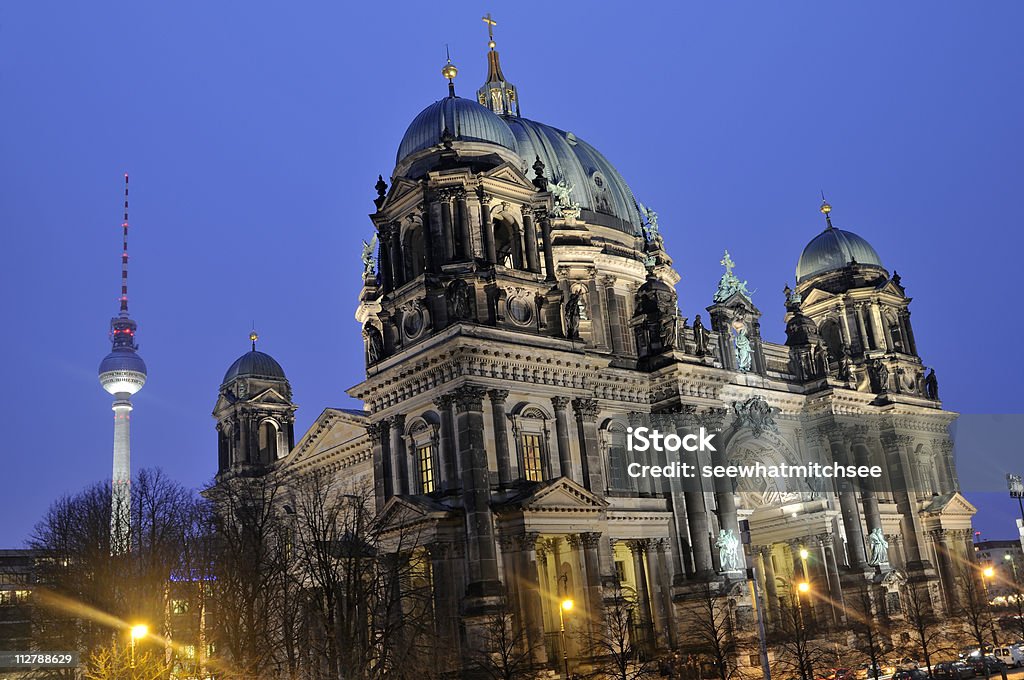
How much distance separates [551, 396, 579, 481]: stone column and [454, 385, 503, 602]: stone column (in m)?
5.32

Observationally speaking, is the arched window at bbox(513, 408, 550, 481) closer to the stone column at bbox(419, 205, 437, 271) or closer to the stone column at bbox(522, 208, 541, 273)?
the stone column at bbox(522, 208, 541, 273)

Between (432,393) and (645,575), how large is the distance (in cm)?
1720

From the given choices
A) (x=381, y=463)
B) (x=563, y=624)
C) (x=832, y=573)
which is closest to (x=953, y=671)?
(x=832, y=573)

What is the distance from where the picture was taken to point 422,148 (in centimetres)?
5834

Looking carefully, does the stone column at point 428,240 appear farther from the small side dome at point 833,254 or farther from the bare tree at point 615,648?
the small side dome at point 833,254

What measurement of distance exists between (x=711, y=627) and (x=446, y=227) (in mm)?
24338

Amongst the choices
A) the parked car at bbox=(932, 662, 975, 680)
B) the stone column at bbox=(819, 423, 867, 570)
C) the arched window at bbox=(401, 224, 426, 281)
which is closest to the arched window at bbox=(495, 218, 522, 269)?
the arched window at bbox=(401, 224, 426, 281)

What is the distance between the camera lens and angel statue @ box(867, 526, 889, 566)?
70438 mm

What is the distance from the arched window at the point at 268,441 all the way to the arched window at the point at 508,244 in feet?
110

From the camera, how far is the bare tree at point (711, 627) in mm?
51812

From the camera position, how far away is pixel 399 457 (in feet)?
182

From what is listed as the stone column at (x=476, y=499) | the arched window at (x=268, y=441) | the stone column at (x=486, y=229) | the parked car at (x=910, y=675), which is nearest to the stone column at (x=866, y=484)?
the parked car at (x=910, y=675)

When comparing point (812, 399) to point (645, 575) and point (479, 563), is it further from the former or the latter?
point (479, 563)

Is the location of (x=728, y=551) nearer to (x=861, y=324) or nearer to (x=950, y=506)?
(x=950, y=506)
